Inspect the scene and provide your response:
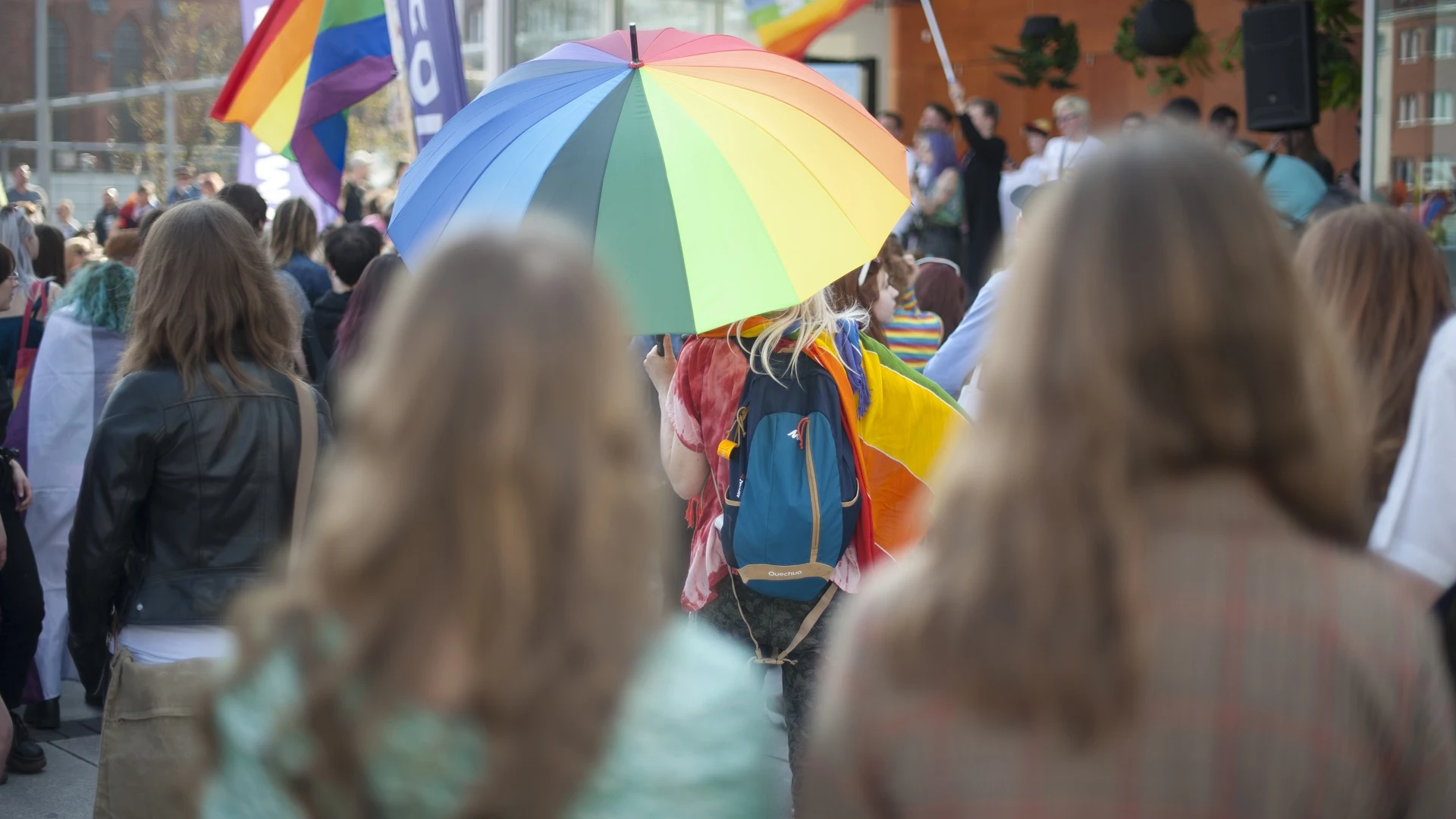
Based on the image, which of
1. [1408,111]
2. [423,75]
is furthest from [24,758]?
[1408,111]

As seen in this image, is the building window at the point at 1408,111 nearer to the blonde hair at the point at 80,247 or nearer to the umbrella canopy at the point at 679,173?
the umbrella canopy at the point at 679,173

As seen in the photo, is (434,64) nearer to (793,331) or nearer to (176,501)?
(793,331)

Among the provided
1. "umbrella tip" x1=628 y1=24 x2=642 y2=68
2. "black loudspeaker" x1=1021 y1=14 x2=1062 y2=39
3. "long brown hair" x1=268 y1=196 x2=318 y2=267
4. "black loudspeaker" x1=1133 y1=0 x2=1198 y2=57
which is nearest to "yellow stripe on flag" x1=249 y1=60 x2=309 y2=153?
"long brown hair" x1=268 y1=196 x2=318 y2=267

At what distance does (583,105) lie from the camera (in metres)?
3.65

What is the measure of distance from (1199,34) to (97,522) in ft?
40.7

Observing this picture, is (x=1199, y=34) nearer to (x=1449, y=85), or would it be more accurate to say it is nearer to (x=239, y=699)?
(x=1449, y=85)

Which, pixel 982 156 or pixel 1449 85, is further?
pixel 982 156

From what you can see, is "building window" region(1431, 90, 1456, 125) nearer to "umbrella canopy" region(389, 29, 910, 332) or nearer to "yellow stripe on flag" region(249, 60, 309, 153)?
"umbrella canopy" region(389, 29, 910, 332)

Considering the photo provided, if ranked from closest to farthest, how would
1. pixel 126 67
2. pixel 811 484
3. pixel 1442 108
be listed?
pixel 811 484 → pixel 1442 108 → pixel 126 67

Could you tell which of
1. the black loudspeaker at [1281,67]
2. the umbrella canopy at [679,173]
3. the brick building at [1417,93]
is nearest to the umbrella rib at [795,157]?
the umbrella canopy at [679,173]

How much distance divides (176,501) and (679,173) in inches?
54.6

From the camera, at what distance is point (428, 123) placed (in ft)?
20.8

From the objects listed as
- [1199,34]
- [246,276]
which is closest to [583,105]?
[246,276]

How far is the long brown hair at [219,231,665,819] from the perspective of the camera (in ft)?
4.48
